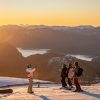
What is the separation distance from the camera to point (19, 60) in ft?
513

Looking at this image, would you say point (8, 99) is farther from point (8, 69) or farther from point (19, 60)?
point (19, 60)

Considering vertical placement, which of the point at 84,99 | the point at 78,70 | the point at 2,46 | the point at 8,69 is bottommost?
the point at 84,99

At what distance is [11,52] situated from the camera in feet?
570

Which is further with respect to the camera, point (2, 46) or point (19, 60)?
point (2, 46)

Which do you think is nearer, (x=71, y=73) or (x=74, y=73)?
(x=74, y=73)

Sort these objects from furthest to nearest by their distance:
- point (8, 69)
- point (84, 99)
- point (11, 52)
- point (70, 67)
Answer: point (11, 52), point (8, 69), point (70, 67), point (84, 99)

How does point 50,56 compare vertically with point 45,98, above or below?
above

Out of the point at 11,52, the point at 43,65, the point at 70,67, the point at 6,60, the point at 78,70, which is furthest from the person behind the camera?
the point at 11,52

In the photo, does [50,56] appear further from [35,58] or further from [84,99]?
[84,99]

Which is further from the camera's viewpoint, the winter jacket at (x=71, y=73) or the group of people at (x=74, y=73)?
the winter jacket at (x=71, y=73)

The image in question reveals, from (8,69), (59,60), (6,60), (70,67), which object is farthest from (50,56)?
(70,67)

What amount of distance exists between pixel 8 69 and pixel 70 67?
10667 cm

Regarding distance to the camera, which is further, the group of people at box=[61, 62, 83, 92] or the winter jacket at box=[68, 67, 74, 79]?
the winter jacket at box=[68, 67, 74, 79]

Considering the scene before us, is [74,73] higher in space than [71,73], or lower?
lower
